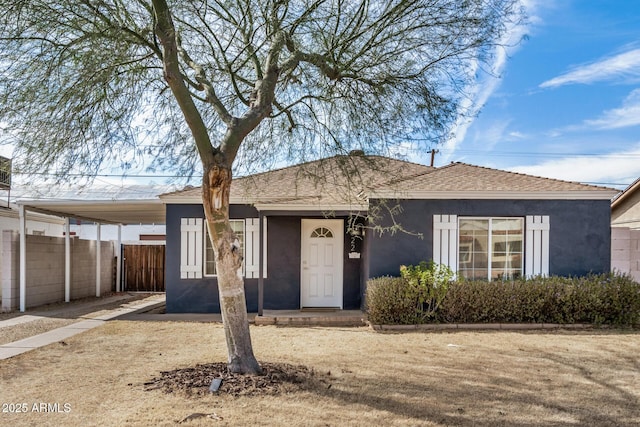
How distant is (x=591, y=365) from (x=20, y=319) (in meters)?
11.4

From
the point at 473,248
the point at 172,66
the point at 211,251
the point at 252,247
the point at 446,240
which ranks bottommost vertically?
the point at 211,251

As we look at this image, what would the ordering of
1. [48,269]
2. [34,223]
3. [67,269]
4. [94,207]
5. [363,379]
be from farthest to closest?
[34,223]
[67,269]
[48,269]
[94,207]
[363,379]

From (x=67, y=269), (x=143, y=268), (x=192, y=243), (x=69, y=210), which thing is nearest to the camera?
(x=192, y=243)

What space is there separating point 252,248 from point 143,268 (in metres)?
8.16

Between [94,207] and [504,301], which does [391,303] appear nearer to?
[504,301]

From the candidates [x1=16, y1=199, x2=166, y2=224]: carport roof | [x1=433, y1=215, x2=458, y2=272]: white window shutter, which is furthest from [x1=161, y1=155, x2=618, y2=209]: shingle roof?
[x1=16, y1=199, x2=166, y2=224]: carport roof

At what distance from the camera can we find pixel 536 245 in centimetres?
1054

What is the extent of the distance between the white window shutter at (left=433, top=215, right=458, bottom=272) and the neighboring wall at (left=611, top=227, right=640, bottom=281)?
5.92 meters

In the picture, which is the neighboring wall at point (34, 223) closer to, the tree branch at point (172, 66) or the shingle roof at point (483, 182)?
the tree branch at point (172, 66)

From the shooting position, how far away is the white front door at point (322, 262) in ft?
39.4

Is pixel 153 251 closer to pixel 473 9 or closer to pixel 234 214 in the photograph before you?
pixel 234 214

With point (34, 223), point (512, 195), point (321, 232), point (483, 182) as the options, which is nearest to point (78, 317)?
point (321, 232)

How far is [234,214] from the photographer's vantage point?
11859 millimetres

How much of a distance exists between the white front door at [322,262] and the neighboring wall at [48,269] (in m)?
7.44
